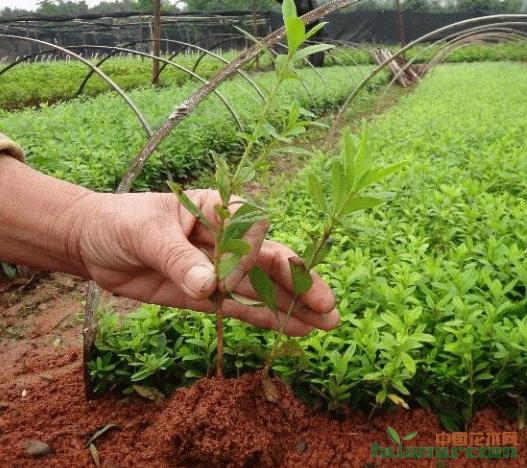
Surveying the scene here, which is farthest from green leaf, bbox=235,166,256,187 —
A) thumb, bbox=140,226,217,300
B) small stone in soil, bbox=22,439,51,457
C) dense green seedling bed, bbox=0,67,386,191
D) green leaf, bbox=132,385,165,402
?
dense green seedling bed, bbox=0,67,386,191

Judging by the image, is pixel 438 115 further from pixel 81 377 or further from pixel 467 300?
pixel 81 377

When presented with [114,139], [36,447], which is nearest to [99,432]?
[36,447]

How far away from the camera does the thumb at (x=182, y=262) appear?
1.20 metres

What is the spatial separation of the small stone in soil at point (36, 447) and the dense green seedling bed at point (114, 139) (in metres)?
2.84

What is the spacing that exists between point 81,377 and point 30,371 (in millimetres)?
610

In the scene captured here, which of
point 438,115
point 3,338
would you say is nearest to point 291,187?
point 3,338

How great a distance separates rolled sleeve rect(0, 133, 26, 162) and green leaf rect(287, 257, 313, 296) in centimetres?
105

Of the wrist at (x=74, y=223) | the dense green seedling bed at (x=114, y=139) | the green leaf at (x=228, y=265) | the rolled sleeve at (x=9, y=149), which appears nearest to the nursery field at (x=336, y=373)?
the green leaf at (x=228, y=265)

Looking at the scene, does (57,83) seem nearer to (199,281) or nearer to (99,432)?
(99,432)

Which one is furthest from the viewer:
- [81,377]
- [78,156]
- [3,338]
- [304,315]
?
[78,156]

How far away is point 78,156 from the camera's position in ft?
16.1

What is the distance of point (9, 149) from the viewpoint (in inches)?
70.6

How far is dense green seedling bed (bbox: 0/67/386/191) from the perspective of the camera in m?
4.75

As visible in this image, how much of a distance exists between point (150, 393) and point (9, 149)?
96 cm
